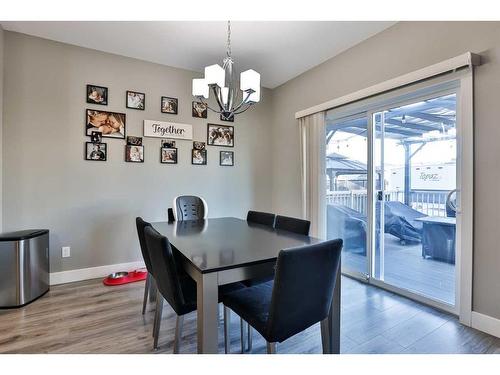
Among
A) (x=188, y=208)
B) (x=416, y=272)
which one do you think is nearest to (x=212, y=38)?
(x=188, y=208)

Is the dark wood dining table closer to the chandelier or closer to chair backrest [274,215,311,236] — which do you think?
chair backrest [274,215,311,236]

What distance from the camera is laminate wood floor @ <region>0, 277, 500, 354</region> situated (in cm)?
173

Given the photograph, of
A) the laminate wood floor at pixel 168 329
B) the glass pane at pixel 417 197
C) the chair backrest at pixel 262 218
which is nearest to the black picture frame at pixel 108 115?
the laminate wood floor at pixel 168 329

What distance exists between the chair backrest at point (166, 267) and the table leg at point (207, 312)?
0.24 metres

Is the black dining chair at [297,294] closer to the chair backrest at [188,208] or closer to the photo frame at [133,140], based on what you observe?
the chair backrest at [188,208]

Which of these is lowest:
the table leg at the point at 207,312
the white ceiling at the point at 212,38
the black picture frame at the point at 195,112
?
the table leg at the point at 207,312

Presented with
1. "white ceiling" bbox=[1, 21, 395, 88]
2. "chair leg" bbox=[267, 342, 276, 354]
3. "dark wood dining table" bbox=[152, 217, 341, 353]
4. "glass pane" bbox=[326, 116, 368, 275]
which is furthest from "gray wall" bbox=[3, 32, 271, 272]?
"chair leg" bbox=[267, 342, 276, 354]

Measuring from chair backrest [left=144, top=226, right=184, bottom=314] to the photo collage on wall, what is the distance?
1.68 metres

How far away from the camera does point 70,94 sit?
289 cm

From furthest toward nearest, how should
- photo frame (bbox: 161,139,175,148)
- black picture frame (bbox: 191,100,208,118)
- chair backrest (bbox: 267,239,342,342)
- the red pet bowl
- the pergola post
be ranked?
black picture frame (bbox: 191,100,208,118) < photo frame (bbox: 161,139,175,148) < the red pet bowl < the pergola post < chair backrest (bbox: 267,239,342,342)

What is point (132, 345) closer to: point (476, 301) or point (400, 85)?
point (476, 301)

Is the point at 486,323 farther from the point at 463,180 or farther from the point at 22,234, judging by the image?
the point at 22,234

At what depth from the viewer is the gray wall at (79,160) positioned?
8.82 ft
